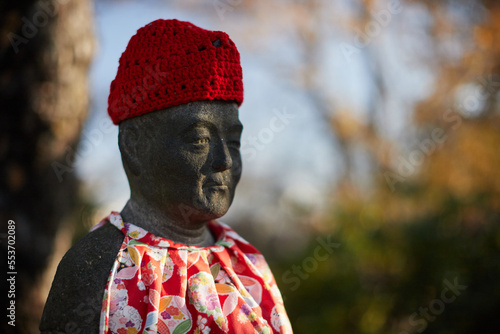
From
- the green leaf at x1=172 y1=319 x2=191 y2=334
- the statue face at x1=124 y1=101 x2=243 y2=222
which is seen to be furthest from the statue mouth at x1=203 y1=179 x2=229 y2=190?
the green leaf at x1=172 y1=319 x2=191 y2=334

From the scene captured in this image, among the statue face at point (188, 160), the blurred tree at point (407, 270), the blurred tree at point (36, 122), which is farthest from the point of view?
the blurred tree at point (407, 270)

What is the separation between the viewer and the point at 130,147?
193cm

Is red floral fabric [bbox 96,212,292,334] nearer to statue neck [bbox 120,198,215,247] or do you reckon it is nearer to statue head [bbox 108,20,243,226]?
statue neck [bbox 120,198,215,247]

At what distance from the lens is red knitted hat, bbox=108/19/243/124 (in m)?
1.82

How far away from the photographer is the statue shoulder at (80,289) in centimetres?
162

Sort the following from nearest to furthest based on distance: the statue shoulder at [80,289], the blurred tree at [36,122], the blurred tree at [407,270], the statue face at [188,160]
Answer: the statue shoulder at [80,289] < the statue face at [188,160] < the blurred tree at [36,122] < the blurred tree at [407,270]

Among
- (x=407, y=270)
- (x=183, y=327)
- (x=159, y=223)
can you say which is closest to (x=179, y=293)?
(x=183, y=327)

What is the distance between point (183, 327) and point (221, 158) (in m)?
0.64

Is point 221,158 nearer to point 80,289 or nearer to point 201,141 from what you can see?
point 201,141

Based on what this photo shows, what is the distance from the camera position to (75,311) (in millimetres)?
1627

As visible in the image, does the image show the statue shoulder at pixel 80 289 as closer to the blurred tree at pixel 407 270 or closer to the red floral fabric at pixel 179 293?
the red floral fabric at pixel 179 293

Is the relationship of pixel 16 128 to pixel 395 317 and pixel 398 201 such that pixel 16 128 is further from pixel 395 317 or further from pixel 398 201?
pixel 398 201

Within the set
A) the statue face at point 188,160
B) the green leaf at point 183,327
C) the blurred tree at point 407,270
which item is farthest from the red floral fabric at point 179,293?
the blurred tree at point 407,270

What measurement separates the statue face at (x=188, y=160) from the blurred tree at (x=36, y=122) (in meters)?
1.79
